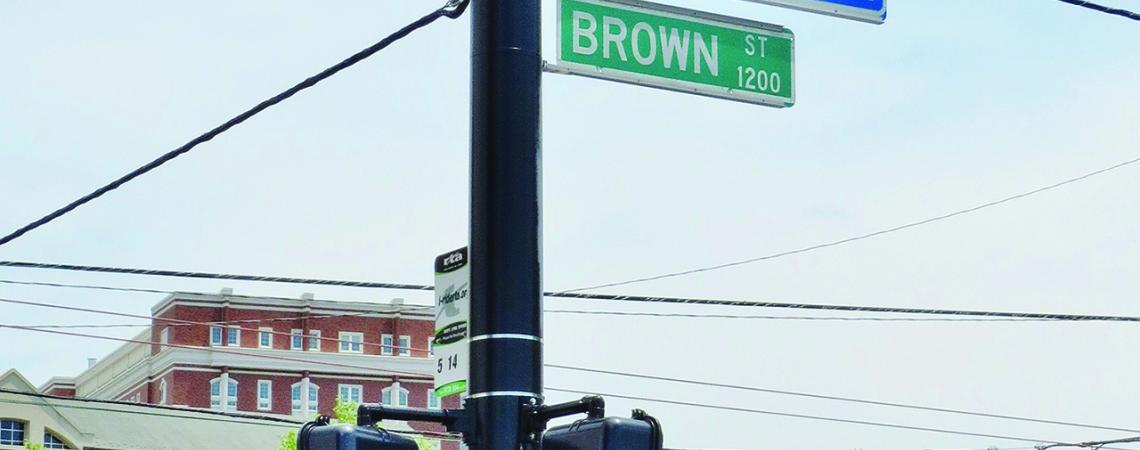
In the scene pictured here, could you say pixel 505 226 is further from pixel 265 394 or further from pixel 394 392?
pixel 394 392

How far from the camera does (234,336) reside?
290 feet

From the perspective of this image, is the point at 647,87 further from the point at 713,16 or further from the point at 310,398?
the point at 310,398

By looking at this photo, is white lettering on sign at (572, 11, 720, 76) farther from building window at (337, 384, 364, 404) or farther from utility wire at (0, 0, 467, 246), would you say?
building window at (337, 384, 364, 404)

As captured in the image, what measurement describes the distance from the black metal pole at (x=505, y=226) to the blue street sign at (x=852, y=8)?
1.66m

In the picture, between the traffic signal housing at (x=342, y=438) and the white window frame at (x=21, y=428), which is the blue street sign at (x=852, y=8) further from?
the white window frame at (x=21, y=428)

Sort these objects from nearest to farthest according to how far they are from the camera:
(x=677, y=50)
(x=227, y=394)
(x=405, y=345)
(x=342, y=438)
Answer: (x=342, y=438), (x=677, y=50), (x=227, y=394), (x=405, y=345)

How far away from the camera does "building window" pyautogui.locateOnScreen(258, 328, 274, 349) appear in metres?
88.8

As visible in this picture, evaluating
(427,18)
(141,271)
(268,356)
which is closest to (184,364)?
(268,356)

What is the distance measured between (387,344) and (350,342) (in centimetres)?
187

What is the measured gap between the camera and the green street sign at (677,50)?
680 centimetres

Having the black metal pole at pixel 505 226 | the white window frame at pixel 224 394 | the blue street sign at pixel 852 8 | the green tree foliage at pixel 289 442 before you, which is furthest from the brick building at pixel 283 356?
the black metal pole at pixel 505 226

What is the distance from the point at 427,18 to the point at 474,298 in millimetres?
3563

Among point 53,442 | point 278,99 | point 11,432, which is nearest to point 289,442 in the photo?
point 11,432

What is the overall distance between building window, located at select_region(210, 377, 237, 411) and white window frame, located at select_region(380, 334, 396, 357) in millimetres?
7657
